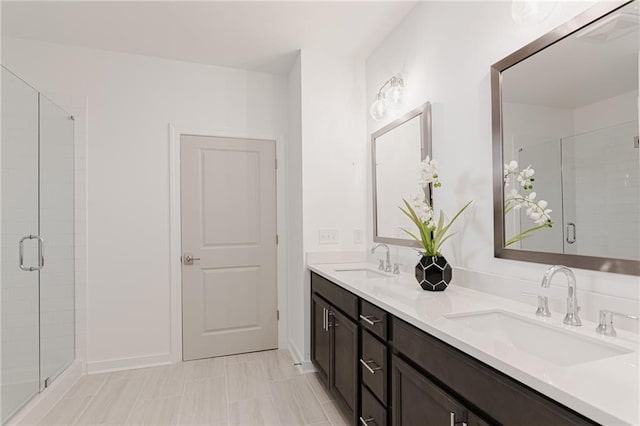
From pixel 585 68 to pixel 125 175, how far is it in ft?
9.85

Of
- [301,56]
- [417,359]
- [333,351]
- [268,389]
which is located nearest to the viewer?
[417,359]

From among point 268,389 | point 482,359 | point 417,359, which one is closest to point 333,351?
point 268,389

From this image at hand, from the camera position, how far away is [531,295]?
1.37 m

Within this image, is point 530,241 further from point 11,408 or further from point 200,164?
point 11,408

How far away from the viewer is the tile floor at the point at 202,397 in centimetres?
201

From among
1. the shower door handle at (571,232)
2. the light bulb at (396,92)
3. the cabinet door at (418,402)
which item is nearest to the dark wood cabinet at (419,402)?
the cabinet door at (418,402)

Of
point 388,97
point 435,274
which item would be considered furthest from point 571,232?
point 388,97

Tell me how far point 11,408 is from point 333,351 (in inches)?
73.6

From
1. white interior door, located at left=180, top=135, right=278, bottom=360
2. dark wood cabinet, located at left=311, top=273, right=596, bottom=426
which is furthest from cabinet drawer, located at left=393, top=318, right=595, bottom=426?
white interior door, located at left=180, top=135, right=278, bottom=360

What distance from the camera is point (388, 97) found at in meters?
2.38

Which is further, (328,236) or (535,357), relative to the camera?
(328,236)

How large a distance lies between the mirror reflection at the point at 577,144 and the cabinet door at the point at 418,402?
0.71 meters

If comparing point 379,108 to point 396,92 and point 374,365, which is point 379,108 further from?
point 374,365

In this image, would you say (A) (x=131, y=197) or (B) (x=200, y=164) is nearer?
(A) (x=131, y=197)
